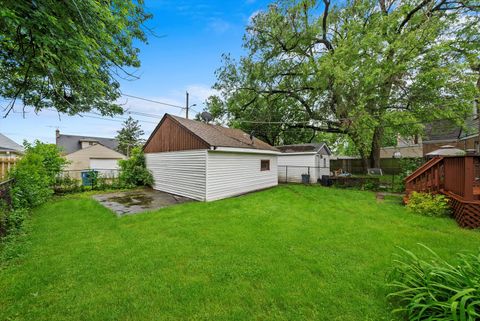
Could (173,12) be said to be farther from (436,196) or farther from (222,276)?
(436,196)

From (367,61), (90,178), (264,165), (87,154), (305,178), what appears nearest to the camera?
(367,61)

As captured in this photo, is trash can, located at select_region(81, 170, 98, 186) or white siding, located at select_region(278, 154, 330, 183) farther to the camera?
white siding, located at select_region(278, 154, 330, 183)

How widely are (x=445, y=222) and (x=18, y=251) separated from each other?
32.0ft

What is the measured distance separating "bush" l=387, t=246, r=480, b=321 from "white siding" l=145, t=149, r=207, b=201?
6.69 metres

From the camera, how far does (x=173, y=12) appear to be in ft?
21.2

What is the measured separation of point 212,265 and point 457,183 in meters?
7.22

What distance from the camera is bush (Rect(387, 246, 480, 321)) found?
1773 millimetres

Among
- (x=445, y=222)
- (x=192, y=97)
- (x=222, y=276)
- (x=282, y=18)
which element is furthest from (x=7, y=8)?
(x=192, y=97)

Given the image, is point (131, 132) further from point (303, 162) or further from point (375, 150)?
point (375, 150)

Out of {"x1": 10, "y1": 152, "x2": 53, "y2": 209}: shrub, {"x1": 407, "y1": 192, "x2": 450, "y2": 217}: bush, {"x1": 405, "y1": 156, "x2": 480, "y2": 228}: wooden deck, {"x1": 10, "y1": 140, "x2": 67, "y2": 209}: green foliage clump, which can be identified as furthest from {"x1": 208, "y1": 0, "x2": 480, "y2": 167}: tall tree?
{"x1": 10, "y1": 152, "x2": 53, "y2": 209}: shrub

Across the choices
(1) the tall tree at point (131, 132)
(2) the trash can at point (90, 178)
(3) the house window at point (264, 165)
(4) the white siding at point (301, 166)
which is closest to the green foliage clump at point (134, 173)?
(2) the trash can at point (90, 178)

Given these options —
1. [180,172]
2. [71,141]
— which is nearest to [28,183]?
[180,172]

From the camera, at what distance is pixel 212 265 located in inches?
128

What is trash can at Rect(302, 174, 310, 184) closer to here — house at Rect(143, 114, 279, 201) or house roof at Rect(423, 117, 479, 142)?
house at Rect(143, 114, 279, 201)
